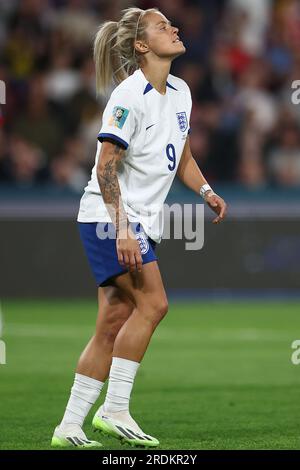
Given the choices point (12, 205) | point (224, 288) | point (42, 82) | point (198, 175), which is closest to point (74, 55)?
point (42, 82)

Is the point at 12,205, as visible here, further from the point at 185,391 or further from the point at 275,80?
the point at 185,391

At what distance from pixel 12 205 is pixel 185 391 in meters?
5.99

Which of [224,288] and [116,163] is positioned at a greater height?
[116,163]

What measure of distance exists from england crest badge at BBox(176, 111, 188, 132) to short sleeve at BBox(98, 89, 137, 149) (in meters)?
0.37

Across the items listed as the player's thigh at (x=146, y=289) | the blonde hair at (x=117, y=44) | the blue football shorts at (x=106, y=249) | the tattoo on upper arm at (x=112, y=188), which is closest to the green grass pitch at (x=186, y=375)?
the player's thigh at (x=146, y=289)

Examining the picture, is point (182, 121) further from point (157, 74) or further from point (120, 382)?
point (120, 382)

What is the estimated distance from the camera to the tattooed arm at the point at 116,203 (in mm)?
5953

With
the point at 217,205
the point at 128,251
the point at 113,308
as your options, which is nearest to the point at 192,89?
the point at 217,205

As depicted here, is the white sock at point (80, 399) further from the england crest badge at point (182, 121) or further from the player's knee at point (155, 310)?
the england crest badge at point (182, 121)

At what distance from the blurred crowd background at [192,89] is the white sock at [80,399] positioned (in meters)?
7.88

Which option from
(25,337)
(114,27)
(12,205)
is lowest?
(25,337)

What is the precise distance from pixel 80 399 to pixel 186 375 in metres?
3.07

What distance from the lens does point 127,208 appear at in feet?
20.4

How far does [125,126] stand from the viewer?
6.05 meters
